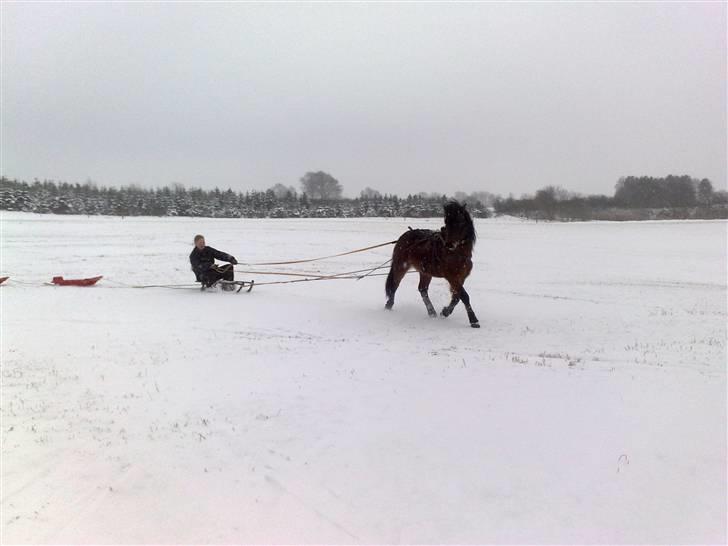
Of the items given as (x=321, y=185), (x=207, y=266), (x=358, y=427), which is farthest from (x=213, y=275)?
(x=321, y=185)

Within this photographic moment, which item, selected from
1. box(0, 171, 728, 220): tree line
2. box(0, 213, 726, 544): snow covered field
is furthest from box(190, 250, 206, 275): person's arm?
box(0, 171, 728, 220): tree line

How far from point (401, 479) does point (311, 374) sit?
2.28 meters

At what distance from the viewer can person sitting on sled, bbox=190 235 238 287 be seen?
11.3 meters

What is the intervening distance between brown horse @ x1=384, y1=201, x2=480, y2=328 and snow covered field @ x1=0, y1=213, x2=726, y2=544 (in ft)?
2.39

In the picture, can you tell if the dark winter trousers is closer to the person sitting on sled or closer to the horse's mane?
the person sitting on sled

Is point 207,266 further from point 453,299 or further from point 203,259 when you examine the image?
point 453,299

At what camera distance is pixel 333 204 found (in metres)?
71.8

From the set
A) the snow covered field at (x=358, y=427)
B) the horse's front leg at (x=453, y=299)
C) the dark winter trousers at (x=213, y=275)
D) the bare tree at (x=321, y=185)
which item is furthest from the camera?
the bare tree at (x=321, y=185)

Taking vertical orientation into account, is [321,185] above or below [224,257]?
above

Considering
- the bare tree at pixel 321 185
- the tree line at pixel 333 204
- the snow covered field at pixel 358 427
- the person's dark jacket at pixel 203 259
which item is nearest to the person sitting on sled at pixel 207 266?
the person's dark jacket at pixel 203 259

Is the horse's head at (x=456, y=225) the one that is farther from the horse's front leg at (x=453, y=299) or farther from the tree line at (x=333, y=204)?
the tree line at (x=333, y=204)

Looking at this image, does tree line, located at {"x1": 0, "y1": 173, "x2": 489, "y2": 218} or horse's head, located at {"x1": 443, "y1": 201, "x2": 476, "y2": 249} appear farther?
tree line, located at {"x1": 0, "y1": 173, "x2": 489, "y2": 218}

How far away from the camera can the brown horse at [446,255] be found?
8.29 metres

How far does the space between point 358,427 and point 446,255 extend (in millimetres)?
5231
